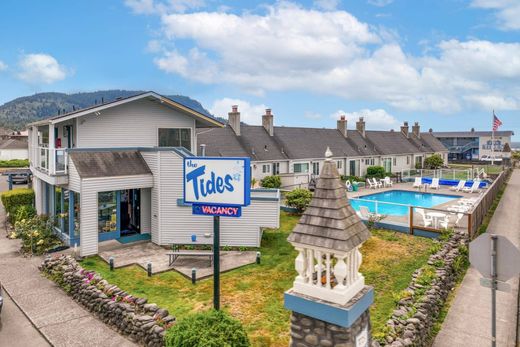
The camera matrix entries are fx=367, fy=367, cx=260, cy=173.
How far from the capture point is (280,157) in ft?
116

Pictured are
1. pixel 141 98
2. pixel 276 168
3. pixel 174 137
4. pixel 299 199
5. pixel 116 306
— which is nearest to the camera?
pixel 116 306

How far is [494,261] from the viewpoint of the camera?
6.05 m

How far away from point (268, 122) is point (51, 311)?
1215 inches

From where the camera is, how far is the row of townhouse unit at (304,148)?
110 feet

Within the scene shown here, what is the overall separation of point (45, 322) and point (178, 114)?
12.3m

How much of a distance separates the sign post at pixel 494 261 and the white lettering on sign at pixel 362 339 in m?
2.00

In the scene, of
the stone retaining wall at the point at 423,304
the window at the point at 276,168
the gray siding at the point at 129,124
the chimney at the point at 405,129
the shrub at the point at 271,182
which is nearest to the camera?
the stone retaining wall at the point at 423,304

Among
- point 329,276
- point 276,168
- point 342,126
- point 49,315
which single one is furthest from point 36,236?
point 342,126

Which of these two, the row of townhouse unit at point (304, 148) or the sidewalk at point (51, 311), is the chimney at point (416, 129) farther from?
the sidewalk at point (51, 311)

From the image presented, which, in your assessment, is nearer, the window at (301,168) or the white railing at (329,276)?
the white railing at (329,276)

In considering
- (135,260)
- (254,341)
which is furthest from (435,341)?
(135,260)

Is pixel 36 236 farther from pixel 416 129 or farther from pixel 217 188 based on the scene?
pixel 416 129

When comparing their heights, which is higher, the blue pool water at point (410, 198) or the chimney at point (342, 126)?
the chimney at point (342, 126)

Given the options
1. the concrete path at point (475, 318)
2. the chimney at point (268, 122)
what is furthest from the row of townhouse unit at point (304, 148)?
the concrete path at point (475, 318)
